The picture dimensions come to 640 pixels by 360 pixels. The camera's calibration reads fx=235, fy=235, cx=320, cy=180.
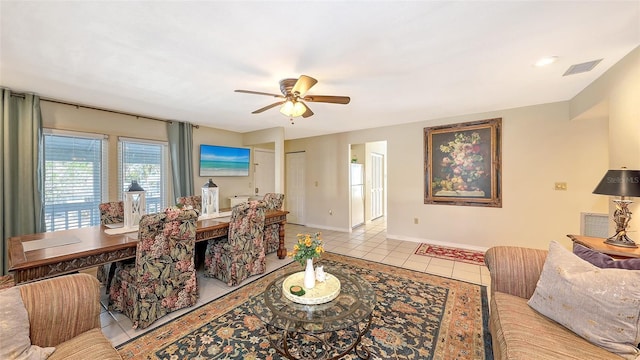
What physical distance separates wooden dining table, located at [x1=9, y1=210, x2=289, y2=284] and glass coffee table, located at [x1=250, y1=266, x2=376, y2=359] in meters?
1.29

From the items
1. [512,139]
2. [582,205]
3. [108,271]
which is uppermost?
[512,139]

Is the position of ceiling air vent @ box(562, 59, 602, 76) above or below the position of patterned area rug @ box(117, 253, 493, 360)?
above

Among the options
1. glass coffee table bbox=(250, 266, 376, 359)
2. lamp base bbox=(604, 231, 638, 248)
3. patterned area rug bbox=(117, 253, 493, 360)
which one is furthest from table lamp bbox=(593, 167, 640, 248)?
glass coffee table bbox=(250, 266, 376, 359)

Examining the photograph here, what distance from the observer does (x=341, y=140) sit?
550 cm

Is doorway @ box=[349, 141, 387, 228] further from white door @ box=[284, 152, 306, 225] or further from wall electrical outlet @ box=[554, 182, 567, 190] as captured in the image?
wall electrical outlet @ box=[554, 182, 567, 190]

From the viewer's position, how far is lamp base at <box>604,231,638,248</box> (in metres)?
1.92

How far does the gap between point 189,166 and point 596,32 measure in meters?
5.37

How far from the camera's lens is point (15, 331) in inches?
42.2

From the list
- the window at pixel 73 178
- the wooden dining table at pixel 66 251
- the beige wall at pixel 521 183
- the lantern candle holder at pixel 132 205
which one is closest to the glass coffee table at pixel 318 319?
the wooden dining table at pixel 66 251

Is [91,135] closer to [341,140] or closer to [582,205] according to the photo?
[341,140]

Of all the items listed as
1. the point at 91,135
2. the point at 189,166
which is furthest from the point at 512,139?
the point at 91,135

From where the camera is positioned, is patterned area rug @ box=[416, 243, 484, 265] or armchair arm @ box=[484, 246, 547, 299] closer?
armchair arm @ box=[484, 246, 547, 299]

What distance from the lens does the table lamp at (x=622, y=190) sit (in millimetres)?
1804

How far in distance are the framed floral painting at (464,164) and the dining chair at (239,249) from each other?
10.4 ft
